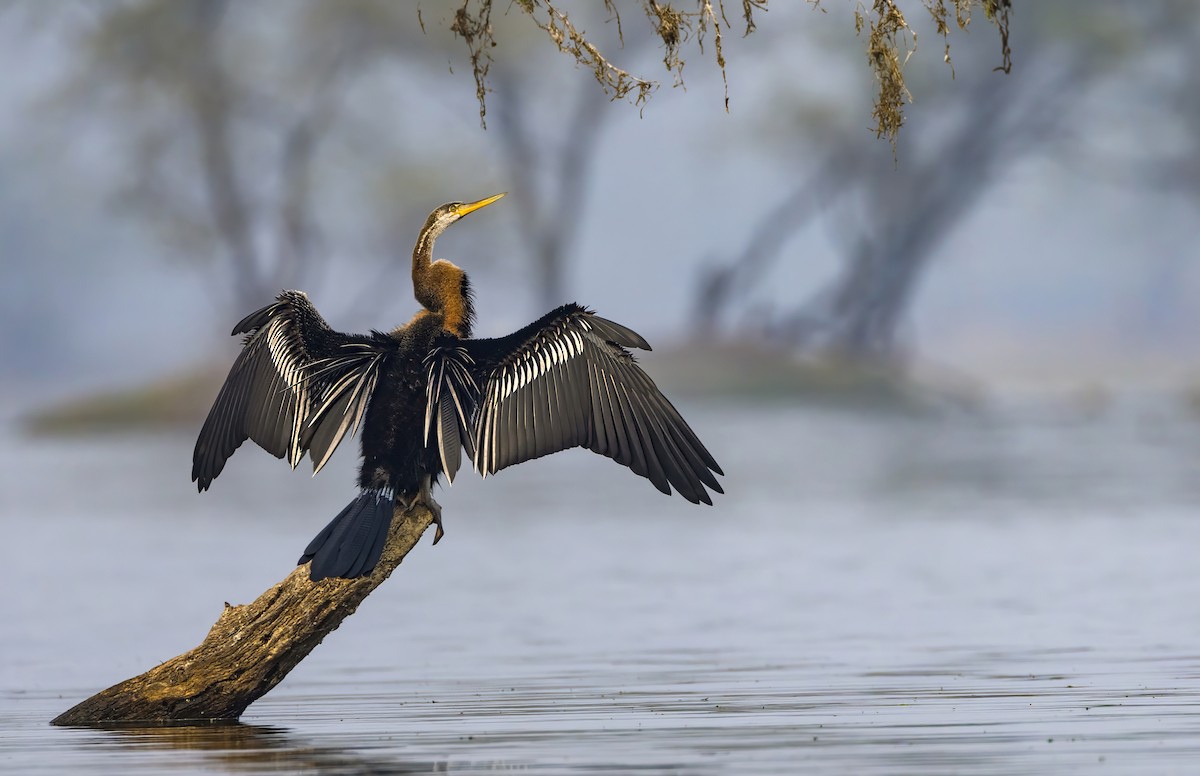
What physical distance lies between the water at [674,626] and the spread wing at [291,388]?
1.07 metres

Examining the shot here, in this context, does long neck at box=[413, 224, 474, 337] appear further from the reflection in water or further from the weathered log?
the reflection in water

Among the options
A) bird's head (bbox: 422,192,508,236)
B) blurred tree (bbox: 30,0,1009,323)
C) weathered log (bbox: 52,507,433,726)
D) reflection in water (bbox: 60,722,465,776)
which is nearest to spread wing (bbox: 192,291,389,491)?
weathered log (bbox: 52,507,433,726)

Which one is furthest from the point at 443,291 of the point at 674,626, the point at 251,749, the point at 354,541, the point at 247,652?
the point at 674,626

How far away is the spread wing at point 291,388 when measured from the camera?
8.10 m

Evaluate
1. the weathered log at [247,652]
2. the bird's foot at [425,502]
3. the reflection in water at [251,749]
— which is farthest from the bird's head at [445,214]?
the reflection in water at [251,749]

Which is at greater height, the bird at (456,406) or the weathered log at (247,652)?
the bird at (456,406)

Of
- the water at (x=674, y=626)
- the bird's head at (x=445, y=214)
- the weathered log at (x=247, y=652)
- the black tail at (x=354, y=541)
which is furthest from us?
the bird's head at (x=445, y=214)

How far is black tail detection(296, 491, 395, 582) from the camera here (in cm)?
764

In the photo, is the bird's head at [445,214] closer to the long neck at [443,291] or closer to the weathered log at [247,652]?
the long neck at [443,291]

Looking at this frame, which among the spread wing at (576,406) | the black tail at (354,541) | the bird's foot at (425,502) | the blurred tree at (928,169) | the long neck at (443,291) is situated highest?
the blurred tree at (928,169)

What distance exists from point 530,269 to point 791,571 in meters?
28.7

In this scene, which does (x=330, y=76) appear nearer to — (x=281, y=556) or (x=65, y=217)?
(x=65, y=217)

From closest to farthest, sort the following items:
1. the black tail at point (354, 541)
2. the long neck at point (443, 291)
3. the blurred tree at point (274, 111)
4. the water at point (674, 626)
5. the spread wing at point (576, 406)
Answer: the water at point (674, 626)
the black tail at point (354, 541)
the spread wing at point (576, 406)
the long neck at point (443, 291)
the blurred tree at point (274, 111)

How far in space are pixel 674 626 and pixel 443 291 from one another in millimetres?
3896
